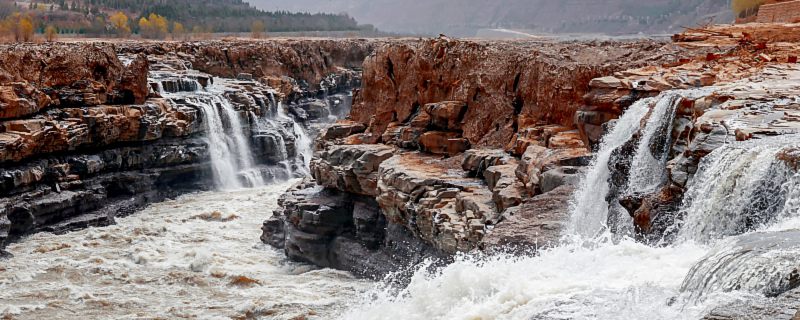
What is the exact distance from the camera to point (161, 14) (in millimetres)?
106250

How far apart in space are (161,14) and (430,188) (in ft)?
303

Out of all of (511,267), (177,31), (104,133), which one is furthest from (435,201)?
(177,31)

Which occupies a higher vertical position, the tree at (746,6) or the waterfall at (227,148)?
the tree at (746,6)

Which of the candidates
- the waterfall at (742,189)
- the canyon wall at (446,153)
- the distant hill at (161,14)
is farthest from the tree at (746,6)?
the distant hill at (161,14)

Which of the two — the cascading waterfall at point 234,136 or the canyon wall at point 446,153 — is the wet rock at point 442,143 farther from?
the cascading waterfall at point 234,136

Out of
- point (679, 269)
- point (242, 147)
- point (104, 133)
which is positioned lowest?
point (242, 147)

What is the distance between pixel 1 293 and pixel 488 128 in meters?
13.0

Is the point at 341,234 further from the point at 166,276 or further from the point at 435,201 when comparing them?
the point at 166,276

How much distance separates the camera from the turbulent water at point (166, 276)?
20.4m

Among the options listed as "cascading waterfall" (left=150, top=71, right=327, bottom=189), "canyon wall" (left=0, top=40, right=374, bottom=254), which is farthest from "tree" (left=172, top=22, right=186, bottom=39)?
"cascading waterfall" (left=150, top=71, right=327, bottom=189)

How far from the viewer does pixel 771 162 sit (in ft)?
39.1

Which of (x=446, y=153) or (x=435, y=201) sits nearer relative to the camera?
(x=435, y=201)

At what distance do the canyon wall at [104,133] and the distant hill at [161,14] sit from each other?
5417cm

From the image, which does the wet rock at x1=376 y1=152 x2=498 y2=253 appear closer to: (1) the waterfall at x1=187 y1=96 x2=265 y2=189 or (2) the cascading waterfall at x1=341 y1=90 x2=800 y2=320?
(2) the cascading waterfall at x1=341 y1=90 x2=800 y2=320
